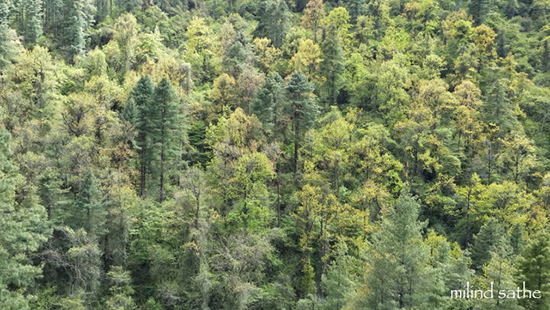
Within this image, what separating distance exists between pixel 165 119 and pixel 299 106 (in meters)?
17.0

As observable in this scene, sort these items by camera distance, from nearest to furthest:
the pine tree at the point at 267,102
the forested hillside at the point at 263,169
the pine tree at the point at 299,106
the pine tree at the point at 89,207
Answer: the forested hillside at the point at 263,169
the pine tree at the point at 89,207
the pine tree at the point at 267,102
the pine tree at the point at 299,106

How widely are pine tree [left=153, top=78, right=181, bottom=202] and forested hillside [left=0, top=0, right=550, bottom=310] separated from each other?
18 centimetres

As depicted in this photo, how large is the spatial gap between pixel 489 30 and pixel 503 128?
1055 inches

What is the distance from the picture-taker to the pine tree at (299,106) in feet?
180

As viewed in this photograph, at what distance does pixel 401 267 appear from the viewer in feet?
94.3

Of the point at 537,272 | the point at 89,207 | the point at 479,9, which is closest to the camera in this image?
the point at 537,272

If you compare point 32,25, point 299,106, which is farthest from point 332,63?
point 32,25

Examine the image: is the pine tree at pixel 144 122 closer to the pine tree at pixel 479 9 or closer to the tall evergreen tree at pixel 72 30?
the tall evergreen tree at pixel 72 30

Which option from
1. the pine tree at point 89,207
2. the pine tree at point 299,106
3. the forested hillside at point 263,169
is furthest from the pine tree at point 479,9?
the pine tree at point 89,207

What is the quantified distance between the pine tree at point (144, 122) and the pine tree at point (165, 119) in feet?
2.19

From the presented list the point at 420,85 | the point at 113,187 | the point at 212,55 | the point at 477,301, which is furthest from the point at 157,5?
the point at 477,301

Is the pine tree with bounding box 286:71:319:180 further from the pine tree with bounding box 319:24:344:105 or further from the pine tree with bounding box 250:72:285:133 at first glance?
the pine tree with bounding box 319:24:344:105

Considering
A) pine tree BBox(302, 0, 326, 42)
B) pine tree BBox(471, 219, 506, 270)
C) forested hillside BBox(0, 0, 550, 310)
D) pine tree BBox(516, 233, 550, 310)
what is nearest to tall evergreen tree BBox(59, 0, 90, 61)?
forested hillside BBox(0, 0, 550, 310)

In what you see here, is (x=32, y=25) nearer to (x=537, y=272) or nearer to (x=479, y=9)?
(x=537, y=272)
